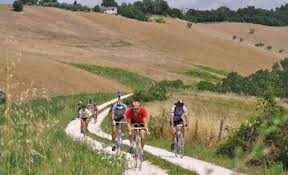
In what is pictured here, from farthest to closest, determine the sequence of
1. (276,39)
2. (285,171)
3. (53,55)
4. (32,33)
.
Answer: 1. (276,39)
2. (32,33)
3. (53,55)
4. (285,171)

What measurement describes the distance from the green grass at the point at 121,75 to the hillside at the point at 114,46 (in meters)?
2.83

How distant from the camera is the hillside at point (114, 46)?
8662cm

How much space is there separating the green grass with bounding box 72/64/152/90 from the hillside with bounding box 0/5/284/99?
283 cm

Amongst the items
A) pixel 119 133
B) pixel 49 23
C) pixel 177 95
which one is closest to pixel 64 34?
pixel 49 23

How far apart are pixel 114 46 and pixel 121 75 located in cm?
3038

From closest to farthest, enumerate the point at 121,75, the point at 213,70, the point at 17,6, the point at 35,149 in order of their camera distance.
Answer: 1. the point at 35,149
2. the point at 121,75
3. the point at 213,70
4. the point at 17,6

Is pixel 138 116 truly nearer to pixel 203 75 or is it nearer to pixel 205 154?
pixel 205 154

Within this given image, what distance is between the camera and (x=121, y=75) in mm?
80500

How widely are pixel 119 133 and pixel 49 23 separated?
325 ft

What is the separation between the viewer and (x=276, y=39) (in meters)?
161

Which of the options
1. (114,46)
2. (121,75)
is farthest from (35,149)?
(114,46)

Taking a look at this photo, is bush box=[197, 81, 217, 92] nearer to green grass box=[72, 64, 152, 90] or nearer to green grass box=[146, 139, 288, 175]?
green grass box=[72, 64, 152, 90]

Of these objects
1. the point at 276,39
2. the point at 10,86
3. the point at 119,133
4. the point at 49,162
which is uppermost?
the point at 10,86

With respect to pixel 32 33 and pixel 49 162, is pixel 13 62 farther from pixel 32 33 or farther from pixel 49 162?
pixel 32 33
